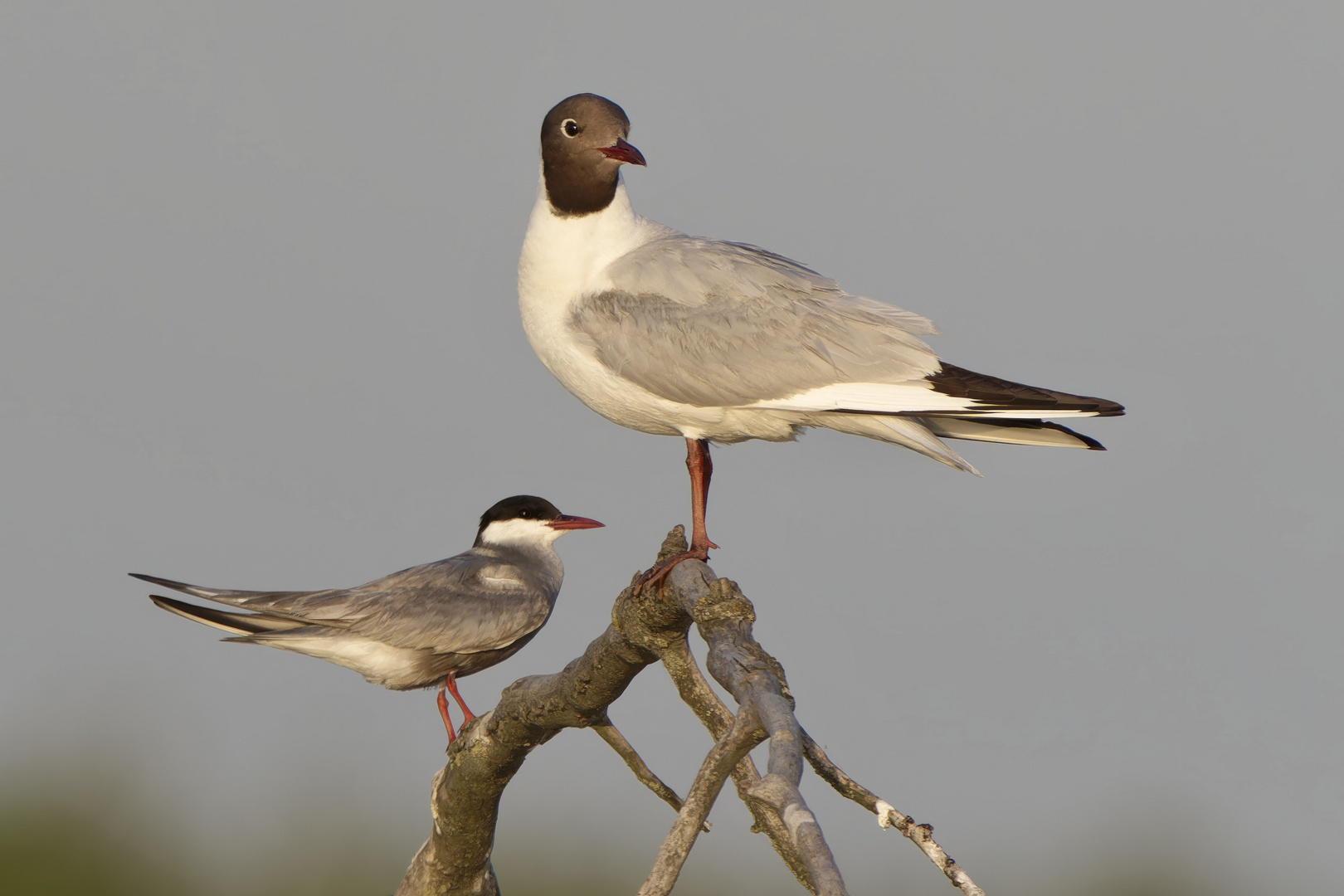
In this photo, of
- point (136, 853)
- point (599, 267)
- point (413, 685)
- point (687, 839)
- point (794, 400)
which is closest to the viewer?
point (687, 839)

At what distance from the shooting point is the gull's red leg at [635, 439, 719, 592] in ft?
16.7

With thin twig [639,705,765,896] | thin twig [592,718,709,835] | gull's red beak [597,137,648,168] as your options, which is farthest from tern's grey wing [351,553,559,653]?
thin twig [639,705,765,896]

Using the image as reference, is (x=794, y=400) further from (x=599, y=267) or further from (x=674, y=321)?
(x=599, y=267)

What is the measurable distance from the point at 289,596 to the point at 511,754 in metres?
1.50

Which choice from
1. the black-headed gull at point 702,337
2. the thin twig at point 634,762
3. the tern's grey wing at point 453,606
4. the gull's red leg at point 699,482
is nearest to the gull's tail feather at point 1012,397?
the black-headed gull at point 702,337

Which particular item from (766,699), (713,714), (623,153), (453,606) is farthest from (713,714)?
(453,606)

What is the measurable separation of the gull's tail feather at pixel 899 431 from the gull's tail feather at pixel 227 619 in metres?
2.72

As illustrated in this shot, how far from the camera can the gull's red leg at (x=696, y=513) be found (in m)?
5.10

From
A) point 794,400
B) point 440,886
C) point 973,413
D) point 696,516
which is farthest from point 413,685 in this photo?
point 973,413

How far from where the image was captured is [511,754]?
5781 mm

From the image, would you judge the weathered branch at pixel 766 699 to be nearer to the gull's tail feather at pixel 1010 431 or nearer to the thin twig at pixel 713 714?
the thin twig at pixel 713 714

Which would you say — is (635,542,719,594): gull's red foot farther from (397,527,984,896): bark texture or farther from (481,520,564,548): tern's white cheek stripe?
(481,520,564,548): tern's white cheek stripe

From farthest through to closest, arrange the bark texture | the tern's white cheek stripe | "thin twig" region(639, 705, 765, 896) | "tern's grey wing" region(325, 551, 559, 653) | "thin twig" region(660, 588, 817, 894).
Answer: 1. the tern's white cheek stripe
2. "tern's grey wing" region(325, 551, 559, 653)
3. "thin twig" region(660, 588, 817, 894)
4. "thin twig" region(639, 705, 765, 896)
5. the bark texture

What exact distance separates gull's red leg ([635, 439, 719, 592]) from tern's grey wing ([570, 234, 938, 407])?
0.31 metres
